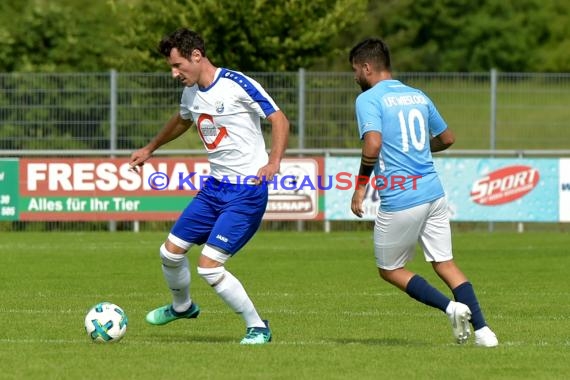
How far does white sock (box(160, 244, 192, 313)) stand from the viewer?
10.1m

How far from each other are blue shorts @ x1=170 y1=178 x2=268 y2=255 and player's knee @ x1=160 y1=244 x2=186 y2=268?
0.43ft

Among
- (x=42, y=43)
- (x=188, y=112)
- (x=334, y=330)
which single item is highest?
(x=42, y=43)

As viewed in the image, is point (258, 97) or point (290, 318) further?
point (290, 318)

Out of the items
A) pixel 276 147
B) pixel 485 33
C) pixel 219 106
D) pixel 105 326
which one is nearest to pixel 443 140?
pixel 276 147

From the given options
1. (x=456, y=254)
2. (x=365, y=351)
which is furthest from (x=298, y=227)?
(x=365, y=351)

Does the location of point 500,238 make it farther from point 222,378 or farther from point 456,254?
point 222,378

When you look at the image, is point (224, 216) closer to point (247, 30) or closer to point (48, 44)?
point (247, 30)

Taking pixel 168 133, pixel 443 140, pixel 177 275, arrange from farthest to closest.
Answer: pixel 168 133
pixel 177 275
pixel 443 140

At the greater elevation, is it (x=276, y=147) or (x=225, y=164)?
(x=276, y=147)

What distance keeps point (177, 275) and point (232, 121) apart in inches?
47.9

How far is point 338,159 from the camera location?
24391 mm

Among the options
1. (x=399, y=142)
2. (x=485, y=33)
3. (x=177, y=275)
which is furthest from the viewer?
(x=485, y=33)

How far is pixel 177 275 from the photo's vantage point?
10203mm

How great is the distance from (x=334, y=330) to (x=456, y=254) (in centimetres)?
945
